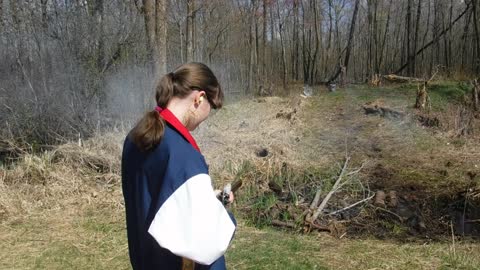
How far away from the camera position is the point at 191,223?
1543mm

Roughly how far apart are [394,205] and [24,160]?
5115 millimetres

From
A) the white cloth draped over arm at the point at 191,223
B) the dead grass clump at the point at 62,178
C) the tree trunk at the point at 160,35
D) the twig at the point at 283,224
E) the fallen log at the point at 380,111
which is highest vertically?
the tree trunk at the point at 160,35

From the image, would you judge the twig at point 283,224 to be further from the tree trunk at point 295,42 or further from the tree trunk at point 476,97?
the tree trunk at point 295,42

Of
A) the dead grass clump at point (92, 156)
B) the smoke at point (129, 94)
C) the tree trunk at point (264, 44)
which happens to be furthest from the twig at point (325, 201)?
the tree trunk at point (264, 44)

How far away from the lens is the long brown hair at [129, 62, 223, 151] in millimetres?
1640

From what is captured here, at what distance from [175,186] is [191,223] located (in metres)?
0.13

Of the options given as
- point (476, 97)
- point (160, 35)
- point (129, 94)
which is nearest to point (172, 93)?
point (160, 35)

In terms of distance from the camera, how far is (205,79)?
1786 mm

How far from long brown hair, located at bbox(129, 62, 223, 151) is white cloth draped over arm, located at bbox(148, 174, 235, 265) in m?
0.21

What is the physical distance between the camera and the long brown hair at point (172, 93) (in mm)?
1640

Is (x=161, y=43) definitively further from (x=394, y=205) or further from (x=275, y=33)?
(x=275, y=33)

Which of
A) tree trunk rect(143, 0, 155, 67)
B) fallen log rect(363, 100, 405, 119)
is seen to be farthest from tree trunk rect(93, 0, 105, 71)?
fallen log rect(363, 100, 405, 119)

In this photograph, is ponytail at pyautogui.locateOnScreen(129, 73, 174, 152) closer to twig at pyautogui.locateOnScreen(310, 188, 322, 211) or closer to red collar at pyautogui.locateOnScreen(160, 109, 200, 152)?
red collar at pyautogui.locateOnScreen(160, 109, 200, 152)

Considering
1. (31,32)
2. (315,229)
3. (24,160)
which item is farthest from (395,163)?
(31,32)
